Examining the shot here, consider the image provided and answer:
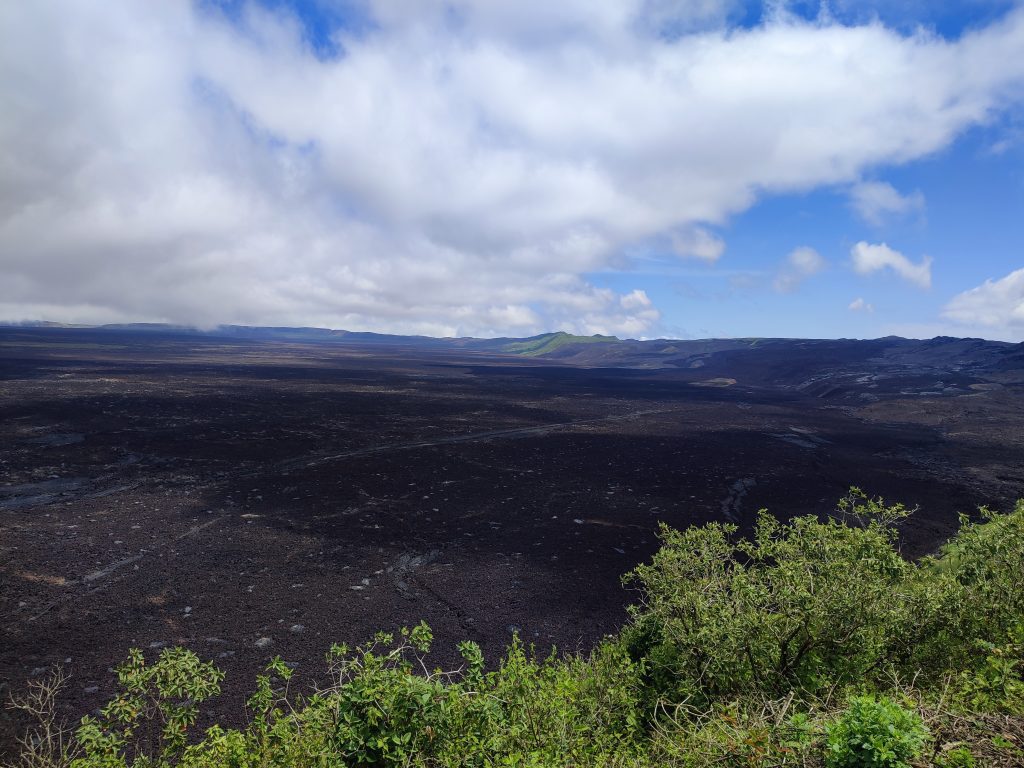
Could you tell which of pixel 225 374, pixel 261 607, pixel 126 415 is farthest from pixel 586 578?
pixel 225 374

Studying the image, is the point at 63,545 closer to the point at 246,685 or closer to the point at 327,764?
the point at 246,685

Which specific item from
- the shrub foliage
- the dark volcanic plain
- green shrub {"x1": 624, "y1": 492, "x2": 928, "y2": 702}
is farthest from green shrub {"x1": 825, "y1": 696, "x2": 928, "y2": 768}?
the dark volcanic plain

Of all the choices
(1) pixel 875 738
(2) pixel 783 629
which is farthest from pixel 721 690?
(1) pixel 875 738

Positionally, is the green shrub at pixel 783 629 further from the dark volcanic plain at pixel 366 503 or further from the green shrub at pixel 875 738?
the dark volcanic plain at pixel 366 503

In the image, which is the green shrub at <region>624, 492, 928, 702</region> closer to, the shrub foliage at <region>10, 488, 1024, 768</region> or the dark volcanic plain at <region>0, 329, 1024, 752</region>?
the shrub foliage at <region>10, 488, 1024, 768</region>

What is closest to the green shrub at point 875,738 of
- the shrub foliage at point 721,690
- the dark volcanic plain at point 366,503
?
the shrub foliage at point 721,690
